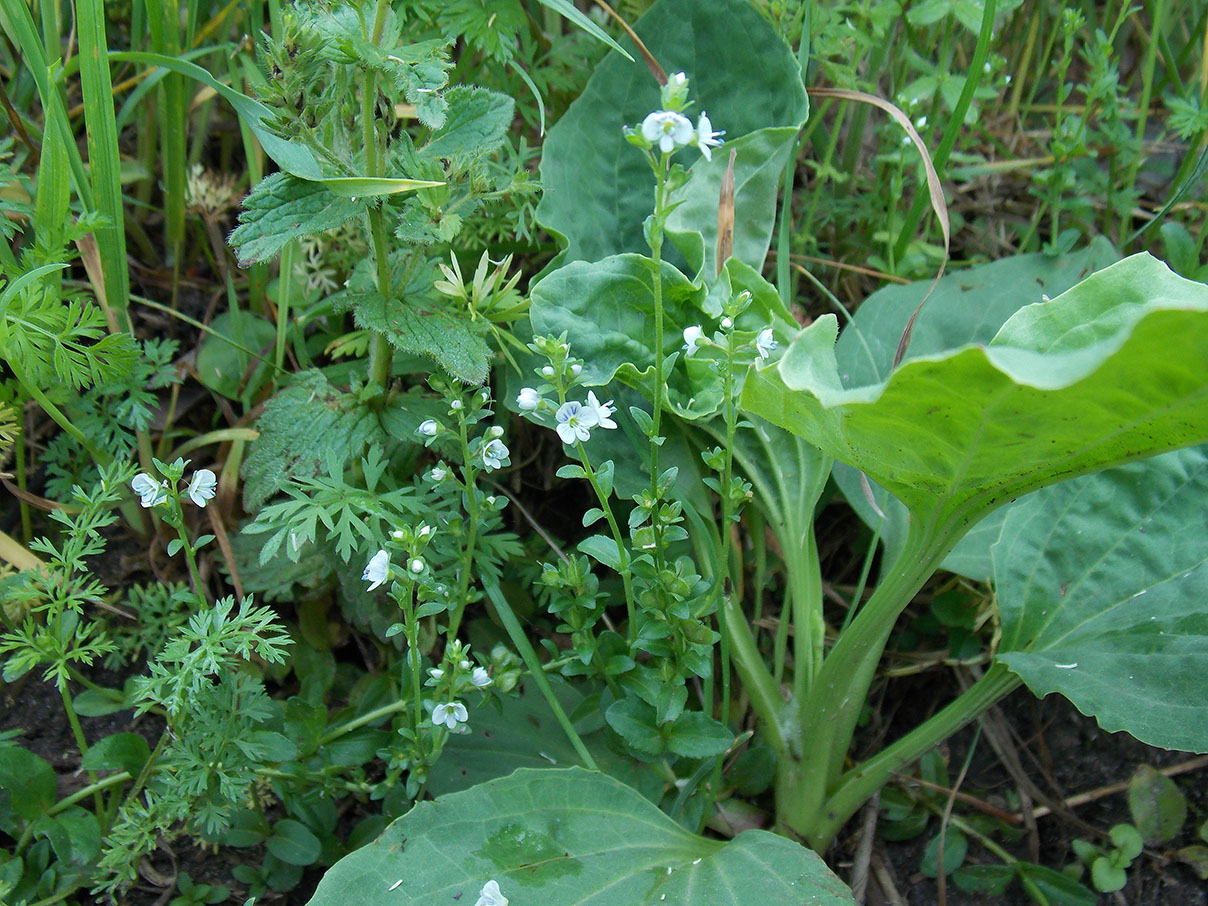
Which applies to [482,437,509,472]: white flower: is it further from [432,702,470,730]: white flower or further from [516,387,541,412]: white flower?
[432,702,470,730]: white flower

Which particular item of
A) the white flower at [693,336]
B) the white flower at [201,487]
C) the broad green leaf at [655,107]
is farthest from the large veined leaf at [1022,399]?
the white flower at [201,487]

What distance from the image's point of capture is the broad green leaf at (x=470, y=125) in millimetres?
1629

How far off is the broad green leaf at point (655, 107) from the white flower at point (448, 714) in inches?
37.1

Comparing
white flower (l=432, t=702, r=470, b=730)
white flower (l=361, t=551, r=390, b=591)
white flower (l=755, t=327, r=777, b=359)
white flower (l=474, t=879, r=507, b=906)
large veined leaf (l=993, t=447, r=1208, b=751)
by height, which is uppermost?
white flower (l=755, t=327, r=777, b=359)

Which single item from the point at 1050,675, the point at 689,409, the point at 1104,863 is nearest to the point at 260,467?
the point at 689,409

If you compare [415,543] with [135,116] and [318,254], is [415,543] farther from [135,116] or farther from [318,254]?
[135,116]

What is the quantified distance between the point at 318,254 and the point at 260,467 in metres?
0.68

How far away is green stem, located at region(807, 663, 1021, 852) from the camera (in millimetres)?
1745

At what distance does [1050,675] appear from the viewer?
5.28 ft

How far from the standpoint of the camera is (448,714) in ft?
4.80

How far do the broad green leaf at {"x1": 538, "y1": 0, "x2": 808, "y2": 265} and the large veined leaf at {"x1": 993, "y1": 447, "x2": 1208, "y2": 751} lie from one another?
0.79 m

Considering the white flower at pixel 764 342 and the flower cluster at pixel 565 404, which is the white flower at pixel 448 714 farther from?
the white flower at pixel 764 342

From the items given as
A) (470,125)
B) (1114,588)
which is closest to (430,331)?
(470,125)

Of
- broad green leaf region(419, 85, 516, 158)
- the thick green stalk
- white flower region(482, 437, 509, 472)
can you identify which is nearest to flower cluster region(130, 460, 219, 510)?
white flower region(482, 437, 509, 472)
